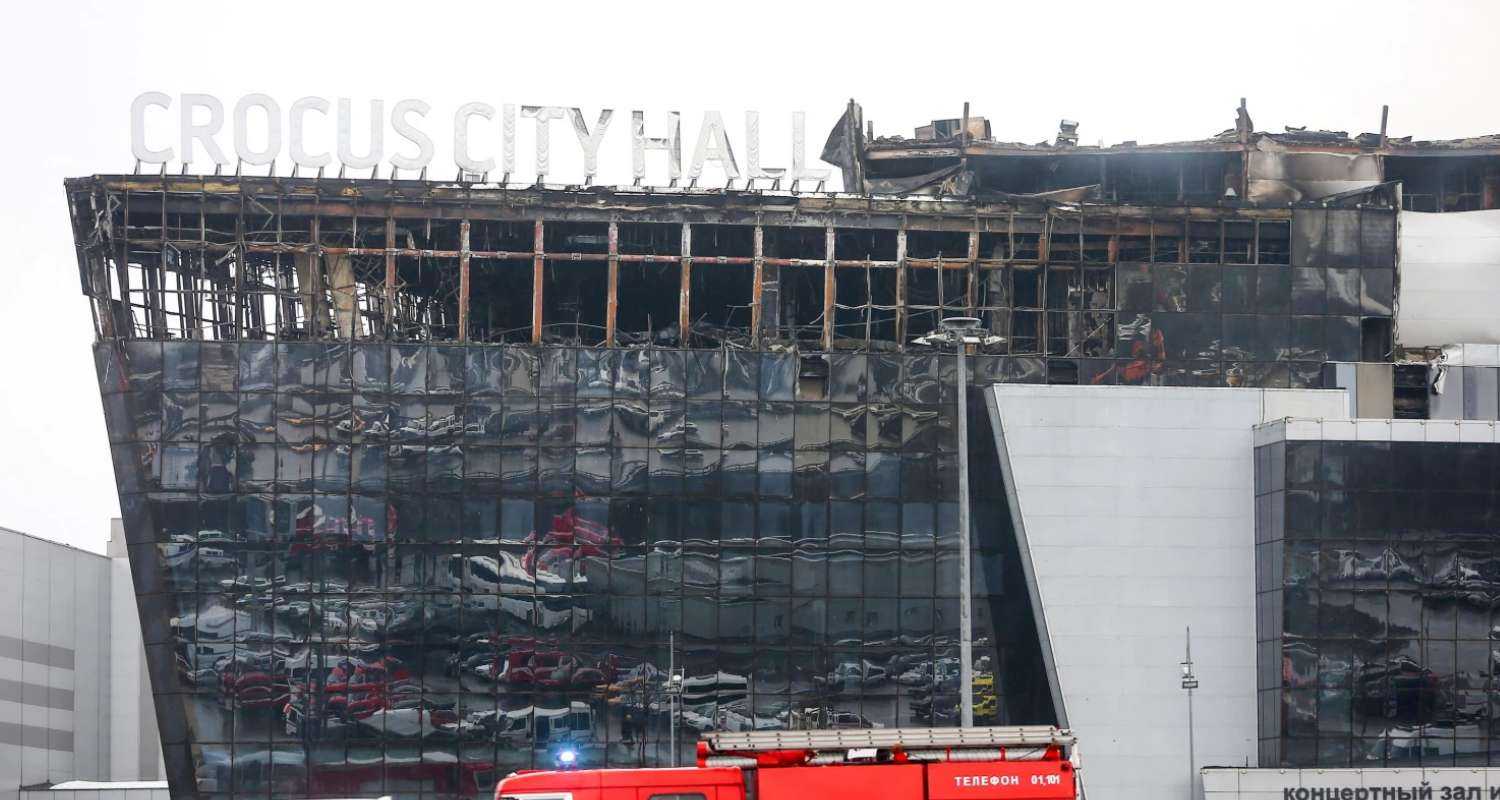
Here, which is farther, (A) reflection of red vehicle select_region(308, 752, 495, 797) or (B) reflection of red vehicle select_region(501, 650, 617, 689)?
(B) reflection of red vehicle select_region(501, 650, 617, 689)

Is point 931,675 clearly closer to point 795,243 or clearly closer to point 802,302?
point 802,302

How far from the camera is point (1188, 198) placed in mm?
98812

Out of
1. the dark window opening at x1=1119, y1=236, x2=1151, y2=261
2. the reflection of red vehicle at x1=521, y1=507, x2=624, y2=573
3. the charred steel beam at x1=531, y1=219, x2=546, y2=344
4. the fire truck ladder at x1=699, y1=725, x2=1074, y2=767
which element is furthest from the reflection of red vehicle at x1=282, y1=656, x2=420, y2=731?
the fire truck ladder at x1=699, y1=725, x2=1074, y2=767

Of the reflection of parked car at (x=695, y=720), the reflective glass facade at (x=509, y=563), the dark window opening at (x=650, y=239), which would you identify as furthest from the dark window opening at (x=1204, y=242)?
the reflection of parked car at (x=695, y=720)

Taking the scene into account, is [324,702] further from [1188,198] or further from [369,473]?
[1188,198]

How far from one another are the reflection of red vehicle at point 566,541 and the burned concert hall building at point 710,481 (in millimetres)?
125

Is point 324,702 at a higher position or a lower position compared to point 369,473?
lower

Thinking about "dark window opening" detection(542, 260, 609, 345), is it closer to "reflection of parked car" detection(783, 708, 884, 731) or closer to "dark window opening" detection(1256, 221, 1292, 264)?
"reflection of parked car" detection(783, 708, 884, 731)

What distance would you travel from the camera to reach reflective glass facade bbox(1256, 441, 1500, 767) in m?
85.8

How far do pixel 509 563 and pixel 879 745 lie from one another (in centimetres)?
4428

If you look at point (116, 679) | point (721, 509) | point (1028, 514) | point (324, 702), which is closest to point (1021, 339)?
point (1028, 514)

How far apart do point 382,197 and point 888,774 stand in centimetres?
4992

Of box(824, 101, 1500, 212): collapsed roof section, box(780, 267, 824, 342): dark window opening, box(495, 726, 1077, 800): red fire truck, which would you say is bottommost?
box(495, 726, 1077, 800): red fire truck

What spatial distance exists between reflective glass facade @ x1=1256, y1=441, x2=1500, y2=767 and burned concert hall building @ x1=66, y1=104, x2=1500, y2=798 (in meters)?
0.24
